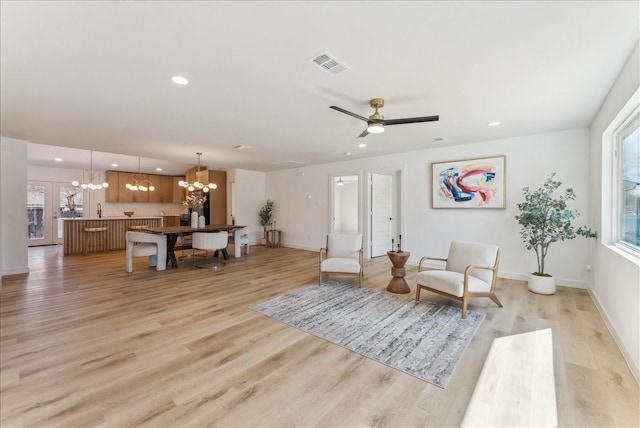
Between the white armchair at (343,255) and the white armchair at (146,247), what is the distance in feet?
10.7

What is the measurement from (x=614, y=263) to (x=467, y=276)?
1.36 meters

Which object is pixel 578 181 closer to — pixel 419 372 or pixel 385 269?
pixel 385 269

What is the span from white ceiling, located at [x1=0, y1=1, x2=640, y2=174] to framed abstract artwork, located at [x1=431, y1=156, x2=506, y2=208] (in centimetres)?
89

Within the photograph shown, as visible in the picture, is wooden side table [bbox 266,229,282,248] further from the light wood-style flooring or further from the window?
the window

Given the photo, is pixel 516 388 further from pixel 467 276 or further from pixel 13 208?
pixel 13 208

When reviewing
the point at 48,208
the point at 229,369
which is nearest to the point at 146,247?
the point at 229,369

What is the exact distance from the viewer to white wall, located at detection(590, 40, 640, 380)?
217cm

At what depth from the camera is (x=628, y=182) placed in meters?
2.91

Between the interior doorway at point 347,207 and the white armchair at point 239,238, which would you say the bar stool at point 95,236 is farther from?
→ the interior doorway at point 347,207

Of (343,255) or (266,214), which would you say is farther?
(266,214)

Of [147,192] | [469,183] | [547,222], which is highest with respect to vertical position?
[147,192]

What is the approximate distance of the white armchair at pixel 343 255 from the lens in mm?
4348

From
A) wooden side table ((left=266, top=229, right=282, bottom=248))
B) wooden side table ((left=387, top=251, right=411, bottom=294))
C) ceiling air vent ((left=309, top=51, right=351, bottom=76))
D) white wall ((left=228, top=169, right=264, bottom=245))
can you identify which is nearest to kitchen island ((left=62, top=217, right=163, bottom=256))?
white wall ((left=228, top=169, right=264, bottom=245))

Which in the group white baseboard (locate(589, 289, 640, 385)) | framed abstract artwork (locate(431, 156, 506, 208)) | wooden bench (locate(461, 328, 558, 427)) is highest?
framed abstract artwork (locate(431, 156, 506, 208))
